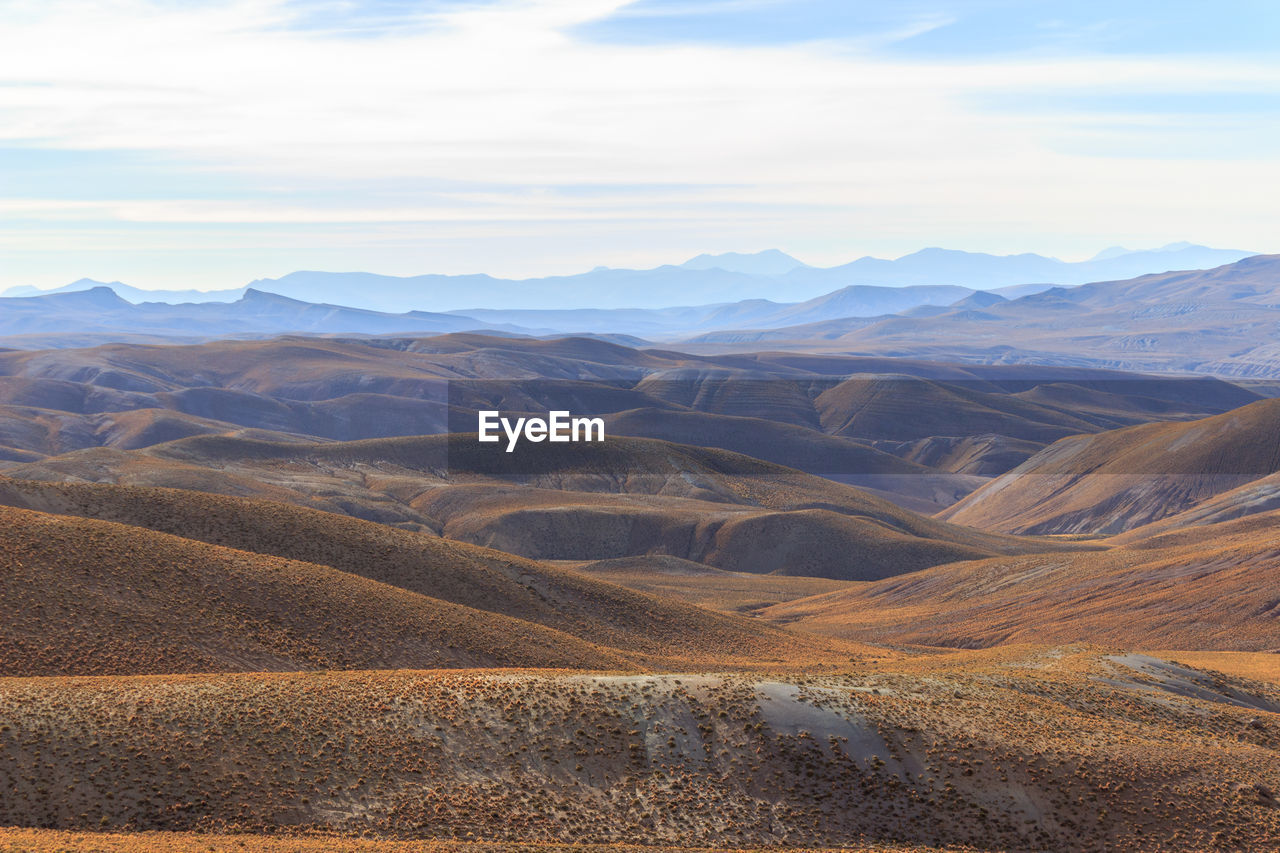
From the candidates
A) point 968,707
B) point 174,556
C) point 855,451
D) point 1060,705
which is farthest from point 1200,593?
point 855,451

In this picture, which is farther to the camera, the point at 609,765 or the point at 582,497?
the point at 582,497

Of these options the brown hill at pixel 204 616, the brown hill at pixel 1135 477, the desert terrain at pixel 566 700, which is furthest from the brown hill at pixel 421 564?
the brown hill at pixel 1135 477

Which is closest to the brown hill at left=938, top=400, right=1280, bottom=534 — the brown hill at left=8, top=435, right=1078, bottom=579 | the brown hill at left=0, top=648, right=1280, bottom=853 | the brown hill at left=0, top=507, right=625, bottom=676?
the brown hill at left=8, top=435, right=1078, bottom=579

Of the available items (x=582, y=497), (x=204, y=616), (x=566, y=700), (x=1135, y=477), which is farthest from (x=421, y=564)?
(x=1135, y=477)

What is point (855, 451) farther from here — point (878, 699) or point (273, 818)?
point (273, 818)

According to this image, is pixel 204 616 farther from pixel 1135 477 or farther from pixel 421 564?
pixel 1135 477

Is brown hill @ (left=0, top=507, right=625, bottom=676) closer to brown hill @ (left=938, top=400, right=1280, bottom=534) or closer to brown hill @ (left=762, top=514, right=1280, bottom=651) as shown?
brown hill @ (left=762, top=514, right=1280, bottom=651)
